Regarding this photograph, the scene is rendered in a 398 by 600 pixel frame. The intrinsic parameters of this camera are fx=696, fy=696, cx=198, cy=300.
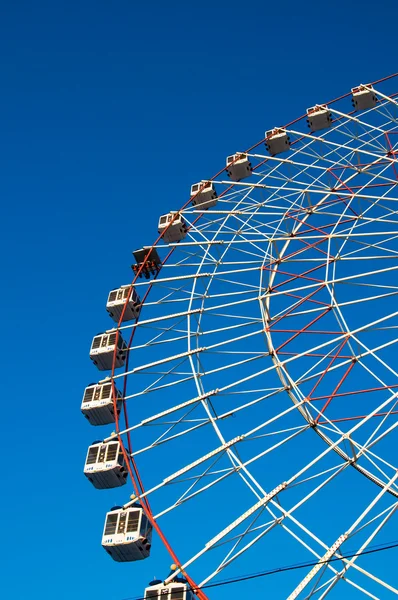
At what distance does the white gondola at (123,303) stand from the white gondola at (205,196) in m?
4.48

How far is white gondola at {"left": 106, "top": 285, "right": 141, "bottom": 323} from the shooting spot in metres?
22.2

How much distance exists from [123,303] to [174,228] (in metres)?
3.60

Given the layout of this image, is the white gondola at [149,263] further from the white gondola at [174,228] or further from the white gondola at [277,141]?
the white gondola at [277,141]

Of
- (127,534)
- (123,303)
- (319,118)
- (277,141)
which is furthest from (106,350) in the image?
(319,118)

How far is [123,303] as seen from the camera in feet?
73.6

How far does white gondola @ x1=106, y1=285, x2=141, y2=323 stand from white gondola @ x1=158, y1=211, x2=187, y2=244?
266cm

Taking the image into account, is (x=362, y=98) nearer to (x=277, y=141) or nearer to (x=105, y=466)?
(x=277, y=141)

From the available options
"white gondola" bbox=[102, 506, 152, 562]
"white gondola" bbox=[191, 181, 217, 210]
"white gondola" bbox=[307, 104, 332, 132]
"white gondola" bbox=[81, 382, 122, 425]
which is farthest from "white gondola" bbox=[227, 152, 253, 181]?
"white gondola" bbox=[102, 506, 152, 562]

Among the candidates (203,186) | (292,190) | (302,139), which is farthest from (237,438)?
(302,139)

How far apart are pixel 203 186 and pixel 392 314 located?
11.5 m

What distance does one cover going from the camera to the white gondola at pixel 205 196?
990 inches

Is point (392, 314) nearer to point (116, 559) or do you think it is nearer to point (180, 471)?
point (180, 471)

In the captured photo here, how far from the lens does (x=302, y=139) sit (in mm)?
25422

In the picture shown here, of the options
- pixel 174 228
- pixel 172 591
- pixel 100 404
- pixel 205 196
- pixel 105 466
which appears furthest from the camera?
pixel 205 196
